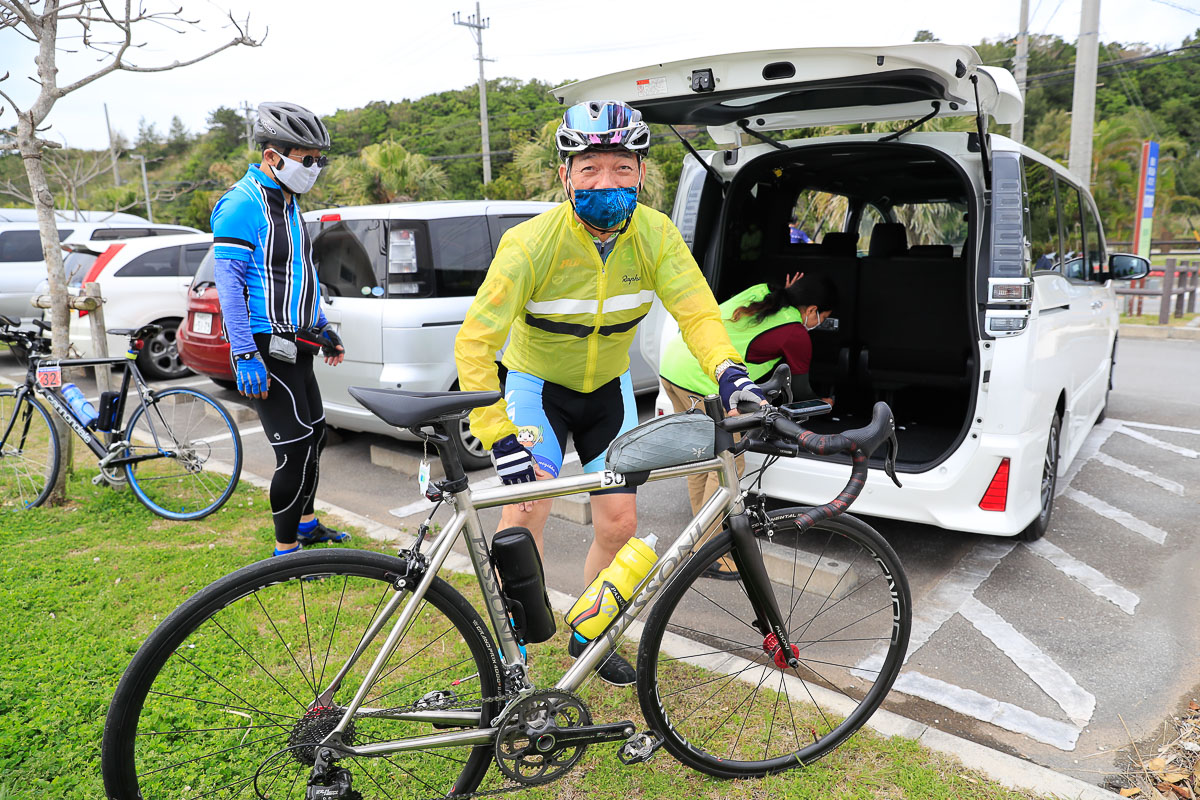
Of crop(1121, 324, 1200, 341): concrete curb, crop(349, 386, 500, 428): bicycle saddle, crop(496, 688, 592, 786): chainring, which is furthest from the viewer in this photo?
crop(1121, 324, 1200, 341): concrete curb

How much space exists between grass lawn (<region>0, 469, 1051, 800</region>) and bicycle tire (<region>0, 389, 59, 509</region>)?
0.72ft

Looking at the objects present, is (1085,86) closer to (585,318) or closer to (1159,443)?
(1159,443)

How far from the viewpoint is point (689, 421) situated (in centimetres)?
222

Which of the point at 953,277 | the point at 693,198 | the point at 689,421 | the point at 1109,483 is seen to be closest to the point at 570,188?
the point at 689,421

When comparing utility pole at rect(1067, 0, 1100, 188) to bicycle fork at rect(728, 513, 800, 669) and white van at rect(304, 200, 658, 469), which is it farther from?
bicycle fork at rect(728, 513, 800, 669)

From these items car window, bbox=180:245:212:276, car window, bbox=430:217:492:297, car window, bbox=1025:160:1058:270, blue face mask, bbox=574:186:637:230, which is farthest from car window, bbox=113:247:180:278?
car window, bbox=1025:160:1058:270

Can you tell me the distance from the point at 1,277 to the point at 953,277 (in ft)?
37.6

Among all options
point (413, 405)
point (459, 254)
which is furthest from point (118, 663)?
point (459, 254)

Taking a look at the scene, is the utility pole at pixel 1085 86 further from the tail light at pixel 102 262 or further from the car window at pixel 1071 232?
the tail light at pixel 102 262

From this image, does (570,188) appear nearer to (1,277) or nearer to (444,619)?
(444,619)

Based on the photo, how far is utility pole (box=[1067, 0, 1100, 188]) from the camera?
11.7 meters

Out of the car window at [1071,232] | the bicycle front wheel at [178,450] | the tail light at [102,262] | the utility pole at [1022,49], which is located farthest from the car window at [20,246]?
the utility pole at [1022,49]

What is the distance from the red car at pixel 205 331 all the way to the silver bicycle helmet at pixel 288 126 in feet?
11.1

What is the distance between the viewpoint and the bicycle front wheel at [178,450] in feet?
15.4
